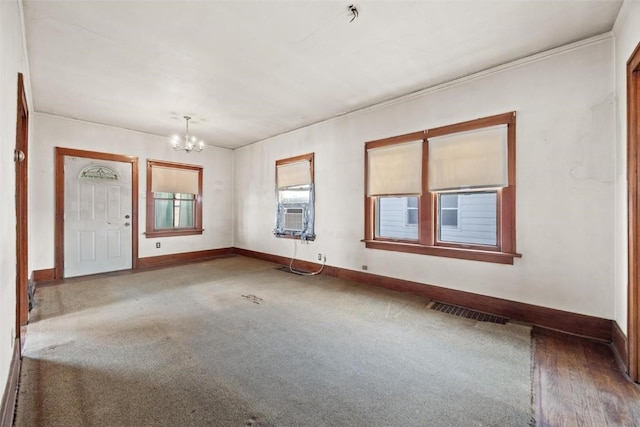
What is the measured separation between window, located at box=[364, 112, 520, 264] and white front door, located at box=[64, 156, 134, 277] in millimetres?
4723

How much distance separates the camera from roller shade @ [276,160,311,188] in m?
5.59

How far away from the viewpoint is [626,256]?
231cm

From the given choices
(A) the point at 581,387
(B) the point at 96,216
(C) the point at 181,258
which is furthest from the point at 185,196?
(A) the point at 581,387

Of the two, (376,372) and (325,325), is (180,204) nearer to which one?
(325,325)

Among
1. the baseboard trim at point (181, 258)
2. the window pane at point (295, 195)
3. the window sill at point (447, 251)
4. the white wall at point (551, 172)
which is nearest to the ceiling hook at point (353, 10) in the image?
the white wall at point (551, 172)

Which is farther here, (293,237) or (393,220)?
(293,237)

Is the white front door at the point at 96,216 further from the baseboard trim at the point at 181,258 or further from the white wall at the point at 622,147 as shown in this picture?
the white wall at the point at 622,147

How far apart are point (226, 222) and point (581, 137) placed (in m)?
6.82

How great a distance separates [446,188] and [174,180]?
5635 millimetres

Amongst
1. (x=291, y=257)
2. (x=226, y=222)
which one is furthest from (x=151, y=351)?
(x=226, y=222)

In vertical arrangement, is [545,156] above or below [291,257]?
above

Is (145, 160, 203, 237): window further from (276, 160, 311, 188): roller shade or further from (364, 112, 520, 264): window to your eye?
(364, 112, 520, 264): window

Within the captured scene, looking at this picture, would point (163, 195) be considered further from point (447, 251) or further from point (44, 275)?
point (447, 251)

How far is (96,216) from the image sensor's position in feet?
17.3
